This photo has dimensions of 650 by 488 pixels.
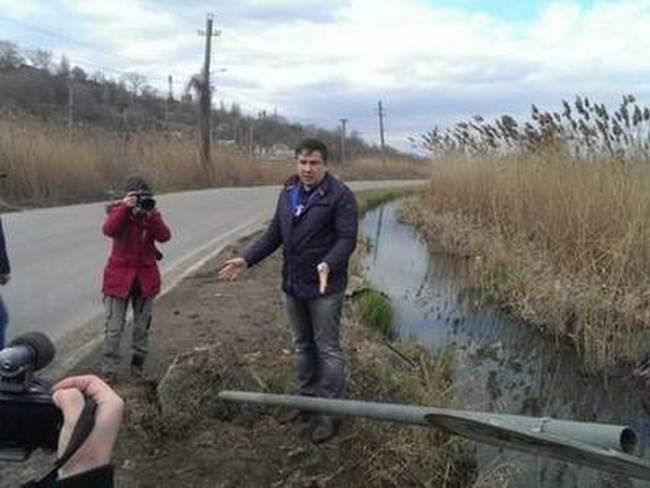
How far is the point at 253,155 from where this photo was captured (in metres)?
46.4

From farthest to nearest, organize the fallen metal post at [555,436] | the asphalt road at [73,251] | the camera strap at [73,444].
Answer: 1. the asphalt road at [73,251]
2. the fallen metal post at [555,436]
3. the camera strap at [73,444]

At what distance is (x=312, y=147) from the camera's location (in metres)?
5.62

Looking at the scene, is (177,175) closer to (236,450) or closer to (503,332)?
(503,332)

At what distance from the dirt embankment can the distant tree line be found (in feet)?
143

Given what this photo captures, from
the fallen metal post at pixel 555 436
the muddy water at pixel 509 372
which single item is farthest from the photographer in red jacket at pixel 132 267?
the fallen metal post at pixel 555 436

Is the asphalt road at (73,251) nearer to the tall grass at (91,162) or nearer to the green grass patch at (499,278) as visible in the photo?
the tall grass at (91,162)

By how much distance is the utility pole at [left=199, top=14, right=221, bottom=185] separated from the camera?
39.1 metres

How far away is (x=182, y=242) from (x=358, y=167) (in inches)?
2104

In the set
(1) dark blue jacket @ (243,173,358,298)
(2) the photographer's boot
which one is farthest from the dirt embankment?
(1) dark blue jacket @ (243,173,358,298)

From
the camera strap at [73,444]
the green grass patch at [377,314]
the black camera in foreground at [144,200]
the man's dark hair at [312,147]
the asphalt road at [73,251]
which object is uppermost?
the man's dark hair at [312,147]

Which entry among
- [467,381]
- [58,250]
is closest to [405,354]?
[467,381]

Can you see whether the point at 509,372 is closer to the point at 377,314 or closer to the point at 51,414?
the point at 377,314

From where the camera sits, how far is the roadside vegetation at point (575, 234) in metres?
9.41

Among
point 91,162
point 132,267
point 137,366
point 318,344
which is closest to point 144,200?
point 132,267
